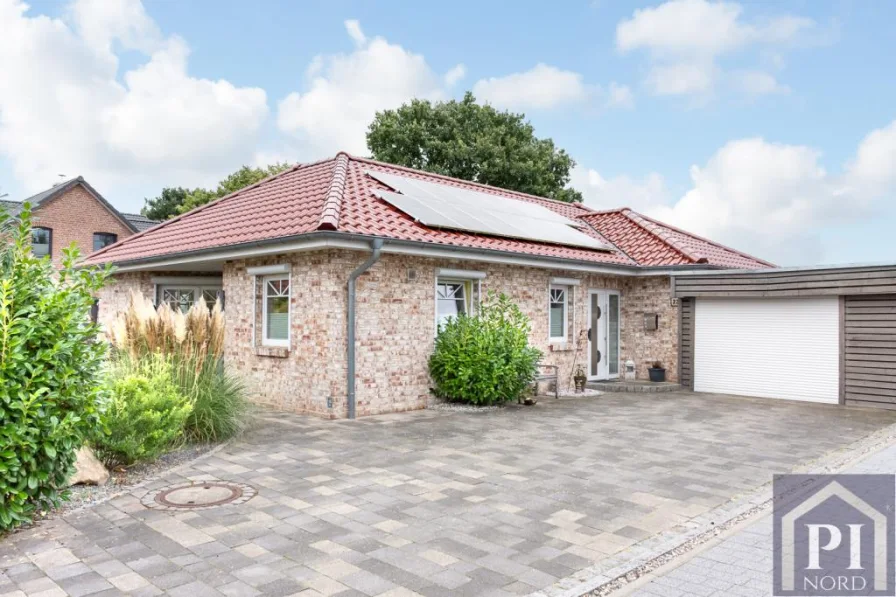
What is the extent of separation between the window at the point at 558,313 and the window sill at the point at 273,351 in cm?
569

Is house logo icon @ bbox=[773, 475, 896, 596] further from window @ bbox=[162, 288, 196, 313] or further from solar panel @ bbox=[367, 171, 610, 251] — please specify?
window @ bbox=[162, 288, 196, 313]

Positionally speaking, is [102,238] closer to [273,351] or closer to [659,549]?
[273,351]

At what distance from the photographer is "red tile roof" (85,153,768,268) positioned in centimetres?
1008

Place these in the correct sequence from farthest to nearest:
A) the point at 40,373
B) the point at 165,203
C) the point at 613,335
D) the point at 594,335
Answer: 1. the point at 165,203
2. the point at 613,335
3. the point at 594,335
4. the point at 40,373

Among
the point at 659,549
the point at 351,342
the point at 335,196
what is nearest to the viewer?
the point at 659,549

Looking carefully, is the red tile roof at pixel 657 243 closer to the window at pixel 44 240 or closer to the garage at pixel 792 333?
the garage at pixel 792 333

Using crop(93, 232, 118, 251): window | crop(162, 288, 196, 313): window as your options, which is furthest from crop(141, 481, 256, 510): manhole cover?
crop(93, 232, 118, 251): window

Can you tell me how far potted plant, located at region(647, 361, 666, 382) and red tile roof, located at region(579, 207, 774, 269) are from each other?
2.38 meters

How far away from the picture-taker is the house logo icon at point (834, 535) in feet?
12.5

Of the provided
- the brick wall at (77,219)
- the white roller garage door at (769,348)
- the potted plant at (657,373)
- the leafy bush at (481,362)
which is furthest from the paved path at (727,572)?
the brick wall at (77,219)

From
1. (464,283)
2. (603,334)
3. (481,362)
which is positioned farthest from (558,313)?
(481,362)

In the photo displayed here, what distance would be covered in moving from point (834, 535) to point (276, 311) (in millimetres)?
8446

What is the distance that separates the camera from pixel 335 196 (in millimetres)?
10641

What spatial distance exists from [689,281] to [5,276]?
1276 centimetres
